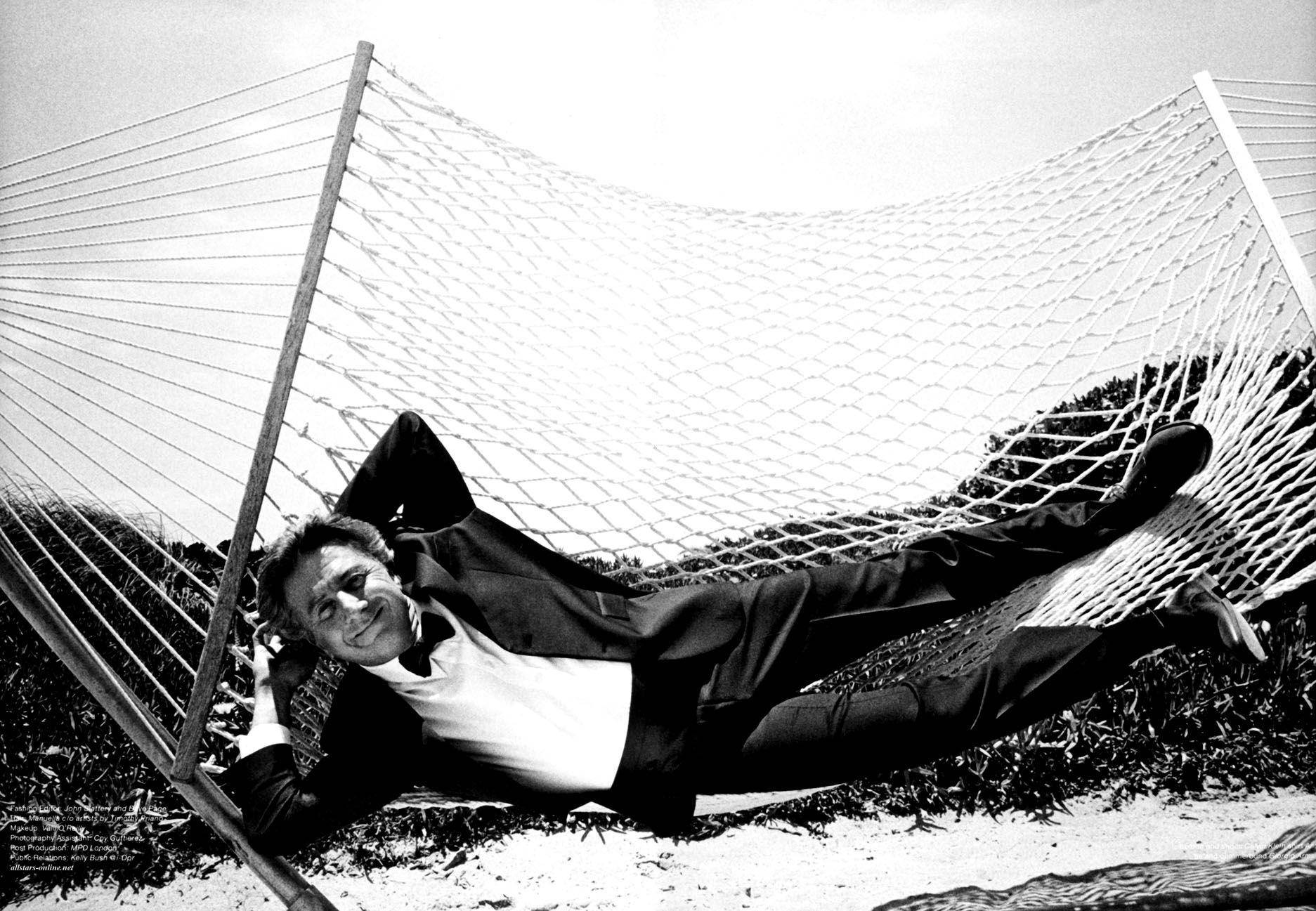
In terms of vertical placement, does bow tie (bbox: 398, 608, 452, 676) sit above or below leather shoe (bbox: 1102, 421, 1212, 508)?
below

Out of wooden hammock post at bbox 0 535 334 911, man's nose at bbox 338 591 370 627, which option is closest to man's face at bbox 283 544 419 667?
man's nose at bbox 338 591 370 627

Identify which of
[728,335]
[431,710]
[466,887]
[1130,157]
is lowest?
[466,887]

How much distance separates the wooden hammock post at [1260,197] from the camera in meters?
1.65

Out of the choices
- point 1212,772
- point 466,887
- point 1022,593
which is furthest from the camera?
point 1212,772

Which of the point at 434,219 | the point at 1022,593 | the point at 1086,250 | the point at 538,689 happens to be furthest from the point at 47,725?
the point at 1086,250

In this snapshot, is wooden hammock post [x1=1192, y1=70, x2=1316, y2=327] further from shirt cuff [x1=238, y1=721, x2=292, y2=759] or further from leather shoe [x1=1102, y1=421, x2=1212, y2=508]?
shirt cuff [x1=238, y1=721, x2=292, y2=759]

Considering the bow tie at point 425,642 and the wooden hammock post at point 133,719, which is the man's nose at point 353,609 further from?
the wooden hammock post at point 133,719

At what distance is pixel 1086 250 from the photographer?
2146 mm

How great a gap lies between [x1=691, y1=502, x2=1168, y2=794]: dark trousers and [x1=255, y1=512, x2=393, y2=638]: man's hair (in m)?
0.53

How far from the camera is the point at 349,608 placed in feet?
4.23

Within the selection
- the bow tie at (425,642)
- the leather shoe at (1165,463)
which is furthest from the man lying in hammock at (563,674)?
Result: the leather shoe at (1165,463)

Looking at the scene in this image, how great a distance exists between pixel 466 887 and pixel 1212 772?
80.9 inches

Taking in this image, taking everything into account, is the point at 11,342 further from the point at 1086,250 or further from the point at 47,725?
the point at 1086,250

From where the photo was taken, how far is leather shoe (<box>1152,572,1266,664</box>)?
58.4 inches
